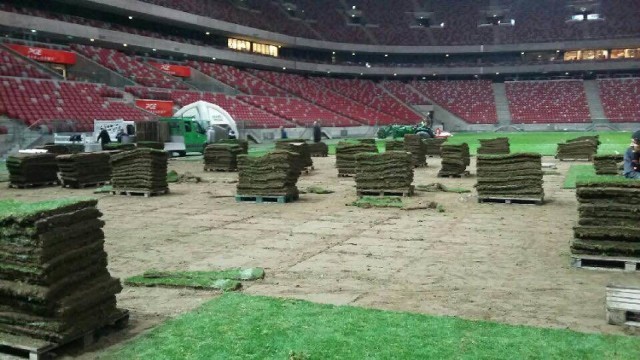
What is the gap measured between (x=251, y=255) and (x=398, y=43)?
80.9 meters

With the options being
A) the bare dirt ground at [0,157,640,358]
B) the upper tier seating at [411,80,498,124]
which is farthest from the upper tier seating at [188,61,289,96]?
the bare dirt ground at [0,157,640,358]

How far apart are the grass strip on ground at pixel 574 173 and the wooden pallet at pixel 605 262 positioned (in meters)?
9.91

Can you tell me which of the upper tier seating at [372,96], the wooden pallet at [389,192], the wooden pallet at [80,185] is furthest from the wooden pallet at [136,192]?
the upper tier seating at [372,96]

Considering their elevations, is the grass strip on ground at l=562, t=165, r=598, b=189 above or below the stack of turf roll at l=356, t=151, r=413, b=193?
below

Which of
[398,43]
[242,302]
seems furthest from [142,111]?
[398,43]

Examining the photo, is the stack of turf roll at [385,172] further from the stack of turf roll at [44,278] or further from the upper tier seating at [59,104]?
the upper tier seating at [59,104]

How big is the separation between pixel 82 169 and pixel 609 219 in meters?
17.5

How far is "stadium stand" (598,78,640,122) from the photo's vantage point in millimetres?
71000

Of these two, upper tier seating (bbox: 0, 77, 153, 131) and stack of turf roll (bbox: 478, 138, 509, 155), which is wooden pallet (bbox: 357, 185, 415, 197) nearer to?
stack of turf roll (bbox: 478, 138, 509, 155)

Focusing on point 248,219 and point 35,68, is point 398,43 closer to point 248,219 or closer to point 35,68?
point 35,68

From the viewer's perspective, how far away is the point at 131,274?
339 inches

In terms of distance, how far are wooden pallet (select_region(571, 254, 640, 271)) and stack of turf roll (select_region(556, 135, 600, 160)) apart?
73.6 feet

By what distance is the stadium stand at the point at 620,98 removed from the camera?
71.0 meters

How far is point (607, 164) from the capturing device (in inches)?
770
